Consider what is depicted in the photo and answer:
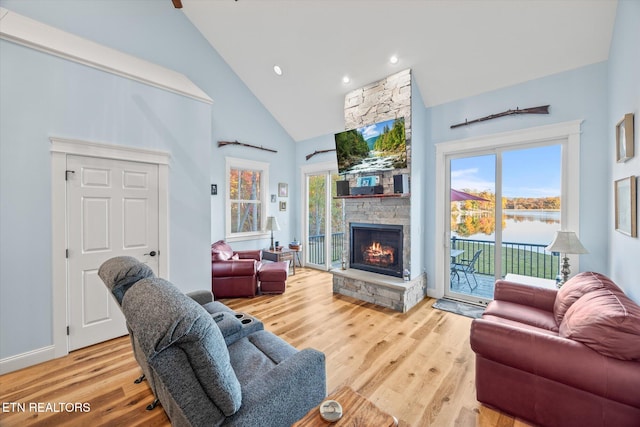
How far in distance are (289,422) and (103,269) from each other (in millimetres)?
1555

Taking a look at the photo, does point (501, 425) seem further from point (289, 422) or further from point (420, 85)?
point (420, 85)

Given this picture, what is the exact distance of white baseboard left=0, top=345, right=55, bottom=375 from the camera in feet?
7.64

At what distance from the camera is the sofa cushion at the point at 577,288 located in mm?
2016

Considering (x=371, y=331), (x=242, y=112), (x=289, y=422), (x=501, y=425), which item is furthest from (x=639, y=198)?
(x=242, y=112)

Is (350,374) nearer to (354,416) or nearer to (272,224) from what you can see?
(354,416)

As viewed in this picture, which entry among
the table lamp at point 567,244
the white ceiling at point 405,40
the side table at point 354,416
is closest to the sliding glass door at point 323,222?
the white ceiling at point 405,40

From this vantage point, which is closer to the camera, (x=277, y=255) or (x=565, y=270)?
(x=565, y=270)

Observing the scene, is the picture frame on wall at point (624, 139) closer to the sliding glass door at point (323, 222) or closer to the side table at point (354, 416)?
the side table at point (354, 416)

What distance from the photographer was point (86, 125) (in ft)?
9.07

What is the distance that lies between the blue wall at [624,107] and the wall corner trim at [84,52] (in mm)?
4491

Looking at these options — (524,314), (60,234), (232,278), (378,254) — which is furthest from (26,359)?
(524,314)

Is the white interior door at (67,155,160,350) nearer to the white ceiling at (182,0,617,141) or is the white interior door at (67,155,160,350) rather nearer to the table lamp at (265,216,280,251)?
the table lamp at (265,216,280,251)

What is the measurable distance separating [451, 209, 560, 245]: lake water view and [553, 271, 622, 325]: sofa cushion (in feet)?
3.97

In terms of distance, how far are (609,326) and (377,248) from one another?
2.89 m
